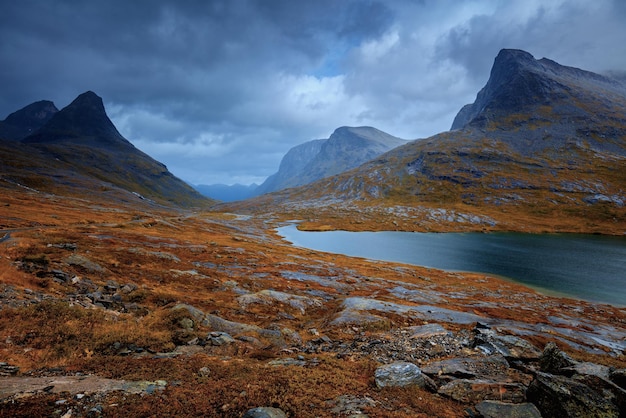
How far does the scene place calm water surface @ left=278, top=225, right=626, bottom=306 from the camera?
6494cm

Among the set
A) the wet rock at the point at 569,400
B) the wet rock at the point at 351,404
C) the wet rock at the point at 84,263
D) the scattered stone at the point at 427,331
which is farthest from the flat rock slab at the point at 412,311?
the wet rock at the point at 84,263

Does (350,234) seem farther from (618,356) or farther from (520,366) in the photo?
(520,366)

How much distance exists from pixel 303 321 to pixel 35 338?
68.8ft

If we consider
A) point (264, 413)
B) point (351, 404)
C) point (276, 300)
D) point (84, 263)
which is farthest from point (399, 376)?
point (84, 263)

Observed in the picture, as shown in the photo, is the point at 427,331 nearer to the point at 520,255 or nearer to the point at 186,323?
the point at 186,323

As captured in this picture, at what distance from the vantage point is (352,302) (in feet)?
113

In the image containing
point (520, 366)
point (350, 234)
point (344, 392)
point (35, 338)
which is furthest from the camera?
point (350, 234)

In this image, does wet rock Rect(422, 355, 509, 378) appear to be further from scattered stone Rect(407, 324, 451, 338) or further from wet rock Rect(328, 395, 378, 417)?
wet rock Rect(328, 395, 378, 417)

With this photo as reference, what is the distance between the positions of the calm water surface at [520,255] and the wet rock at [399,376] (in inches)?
2496

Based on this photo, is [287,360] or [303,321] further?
[303,321]

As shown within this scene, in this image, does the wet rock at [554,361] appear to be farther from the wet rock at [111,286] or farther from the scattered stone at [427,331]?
the wet rock at [111,286]

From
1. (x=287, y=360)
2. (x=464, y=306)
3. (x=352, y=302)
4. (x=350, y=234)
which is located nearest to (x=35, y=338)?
(x=287, y=360)

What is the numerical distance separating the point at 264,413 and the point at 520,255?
113 m

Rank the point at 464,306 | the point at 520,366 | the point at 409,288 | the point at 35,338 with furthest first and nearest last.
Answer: the point at 409,288 → the point at 464,306 → the point at 520,366 → the point at 35,338
